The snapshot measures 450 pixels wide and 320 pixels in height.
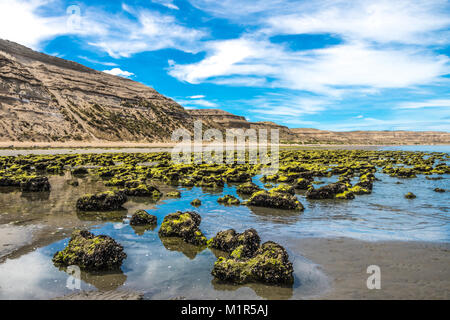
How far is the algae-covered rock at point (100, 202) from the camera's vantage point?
37.2 ft

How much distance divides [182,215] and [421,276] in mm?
6093

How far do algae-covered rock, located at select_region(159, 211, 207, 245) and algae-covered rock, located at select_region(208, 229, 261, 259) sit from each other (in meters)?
0.39

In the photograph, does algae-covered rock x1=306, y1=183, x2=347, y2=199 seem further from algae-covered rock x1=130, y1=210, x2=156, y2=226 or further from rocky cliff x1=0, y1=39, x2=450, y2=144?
rocky cliff x1=0, y1=39, x2=450, y2=144

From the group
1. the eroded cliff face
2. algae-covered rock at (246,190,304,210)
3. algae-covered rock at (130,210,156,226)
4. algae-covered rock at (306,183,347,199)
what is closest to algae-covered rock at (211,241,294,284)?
algae-covered rock at (130,210,156,226)

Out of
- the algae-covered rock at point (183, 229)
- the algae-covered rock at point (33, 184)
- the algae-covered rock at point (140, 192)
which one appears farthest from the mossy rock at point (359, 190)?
the algae-covered rock at point (33, 184)

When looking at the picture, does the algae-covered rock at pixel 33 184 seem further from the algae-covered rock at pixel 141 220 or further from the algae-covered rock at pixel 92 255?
the algae-covered rock at pixel 92 255

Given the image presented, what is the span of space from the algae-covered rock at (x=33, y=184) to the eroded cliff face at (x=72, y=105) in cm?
5759

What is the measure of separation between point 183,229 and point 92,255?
8.45 ft

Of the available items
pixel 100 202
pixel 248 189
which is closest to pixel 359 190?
pixel 248 189

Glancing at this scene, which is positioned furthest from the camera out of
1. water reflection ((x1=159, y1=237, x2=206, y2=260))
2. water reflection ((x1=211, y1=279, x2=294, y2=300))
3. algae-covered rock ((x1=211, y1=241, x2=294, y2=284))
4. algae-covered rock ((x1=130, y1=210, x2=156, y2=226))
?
algae-covered rock ((x1=130, y1=210, x2=156, y2=226))

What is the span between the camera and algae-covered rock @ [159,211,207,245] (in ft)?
26.0

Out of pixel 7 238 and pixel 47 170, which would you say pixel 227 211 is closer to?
pixel 7 238

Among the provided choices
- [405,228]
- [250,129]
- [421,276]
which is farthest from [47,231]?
[250,129]

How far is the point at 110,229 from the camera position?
903 cm
